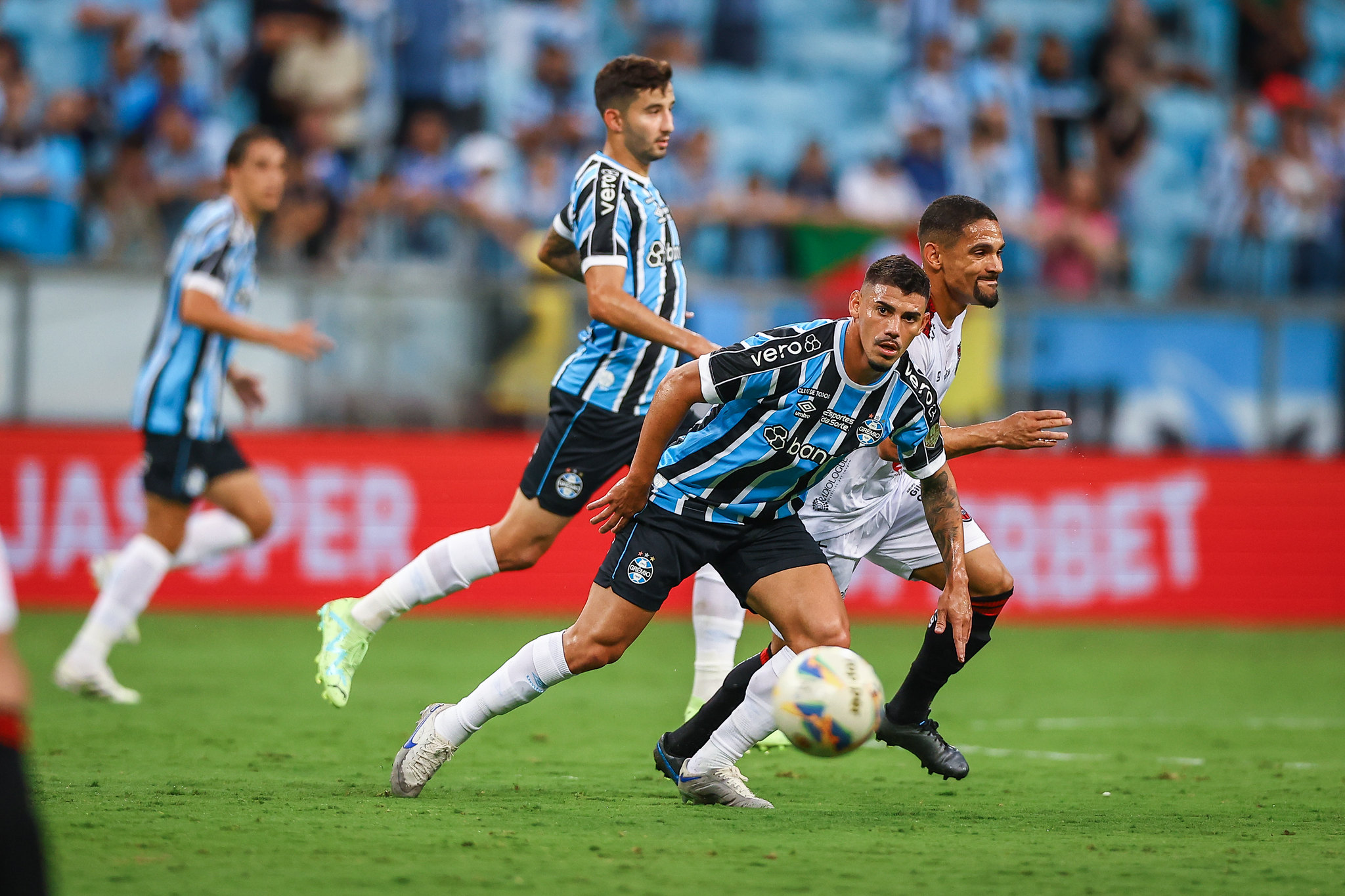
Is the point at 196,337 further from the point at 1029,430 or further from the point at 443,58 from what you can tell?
the point at 443,58

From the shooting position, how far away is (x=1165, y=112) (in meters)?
17.6

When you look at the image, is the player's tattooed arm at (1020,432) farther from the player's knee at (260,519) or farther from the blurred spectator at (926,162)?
the blurred spectator at (926,162)

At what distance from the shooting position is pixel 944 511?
5883 millimetres

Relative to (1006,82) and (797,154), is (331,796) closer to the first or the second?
(797,154)

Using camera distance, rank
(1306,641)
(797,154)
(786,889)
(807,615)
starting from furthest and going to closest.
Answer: (797,154) → (1306,641) → (807,615) → (786,889)

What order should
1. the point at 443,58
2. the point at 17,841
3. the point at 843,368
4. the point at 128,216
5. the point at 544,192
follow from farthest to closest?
1. the point at 443,58
2. the point at 544,192
3. the point at 128,216
4. the point at 843,368
5. the point at 17,841

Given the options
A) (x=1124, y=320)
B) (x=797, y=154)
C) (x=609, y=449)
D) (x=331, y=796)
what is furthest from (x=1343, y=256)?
(x=331, y=796)

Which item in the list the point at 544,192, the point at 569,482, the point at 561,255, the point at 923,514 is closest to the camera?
the point at 569,482

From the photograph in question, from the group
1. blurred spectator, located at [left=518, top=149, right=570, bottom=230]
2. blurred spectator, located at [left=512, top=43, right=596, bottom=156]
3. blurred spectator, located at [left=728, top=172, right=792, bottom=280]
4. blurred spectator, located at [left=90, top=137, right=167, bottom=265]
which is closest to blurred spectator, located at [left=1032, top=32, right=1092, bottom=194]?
blurred spectator, located at [left=728, top=172, right=792, bottom=280]

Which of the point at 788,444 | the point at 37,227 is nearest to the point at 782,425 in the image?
the point at 788,444

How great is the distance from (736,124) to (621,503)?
11790mm

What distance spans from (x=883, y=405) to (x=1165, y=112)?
44.1ft

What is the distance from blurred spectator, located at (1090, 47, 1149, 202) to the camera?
16.4 metres

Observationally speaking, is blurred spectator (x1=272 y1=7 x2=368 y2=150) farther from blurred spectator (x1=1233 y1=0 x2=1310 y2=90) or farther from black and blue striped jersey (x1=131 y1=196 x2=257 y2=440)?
blurred spectator (x1=1233 y1=0 x2=1310 y2=90)
